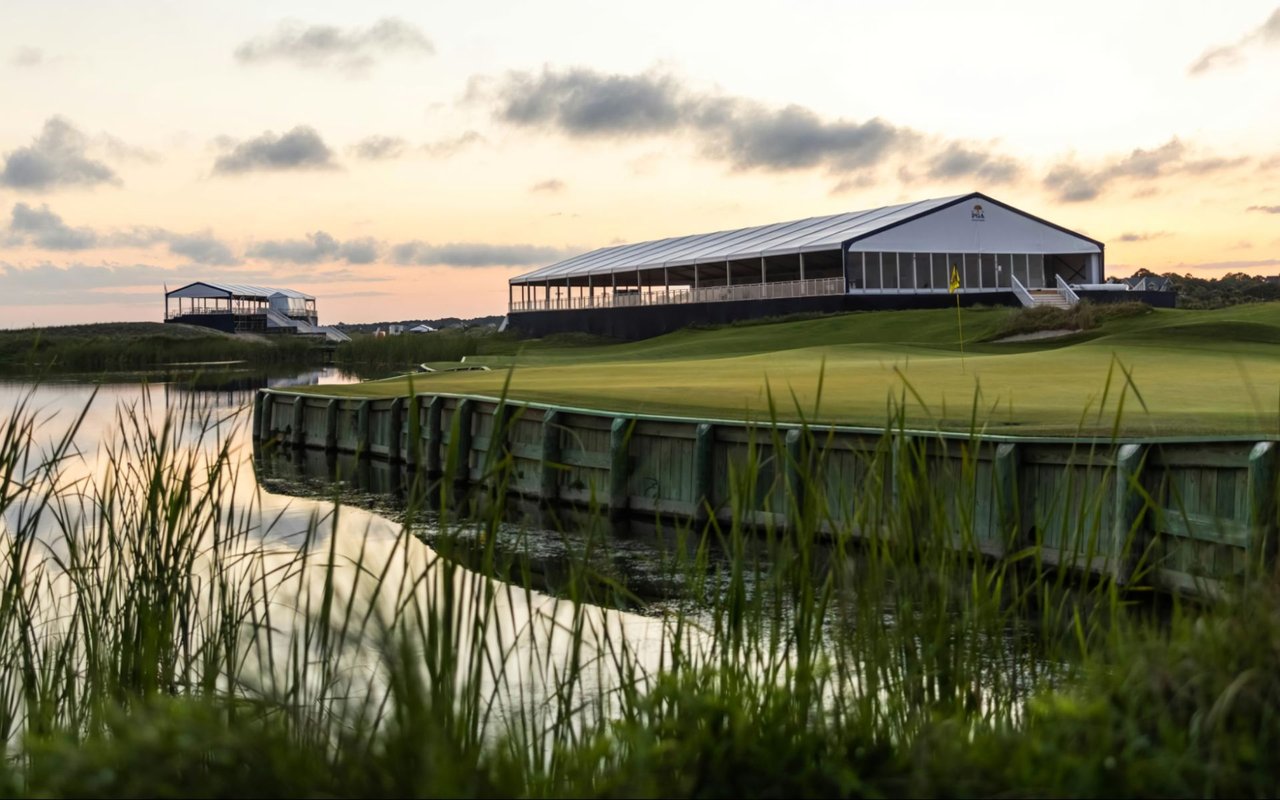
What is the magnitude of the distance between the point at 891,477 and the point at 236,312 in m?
88.1

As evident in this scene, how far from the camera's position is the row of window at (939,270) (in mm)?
51969

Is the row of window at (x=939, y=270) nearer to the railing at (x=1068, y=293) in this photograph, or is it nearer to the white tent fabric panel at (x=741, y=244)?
the white tent fabric panel at (x=741, y=244)

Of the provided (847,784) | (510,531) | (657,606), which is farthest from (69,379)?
(847,784)

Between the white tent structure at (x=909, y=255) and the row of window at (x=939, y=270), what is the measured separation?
0.04 m

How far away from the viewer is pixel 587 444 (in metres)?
16.4

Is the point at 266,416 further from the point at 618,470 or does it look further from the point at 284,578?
the point at 284,578

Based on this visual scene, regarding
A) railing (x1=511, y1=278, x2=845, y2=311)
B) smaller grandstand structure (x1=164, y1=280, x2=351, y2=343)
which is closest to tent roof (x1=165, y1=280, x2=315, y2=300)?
smaller grandstand structure (x1=164, y1=280, x2=351, y2=343)

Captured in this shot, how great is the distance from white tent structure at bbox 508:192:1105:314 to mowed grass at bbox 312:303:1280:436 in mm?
5308

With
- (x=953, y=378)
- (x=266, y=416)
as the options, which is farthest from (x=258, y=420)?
(x=953, y=378)

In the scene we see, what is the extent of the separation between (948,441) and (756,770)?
9.11m

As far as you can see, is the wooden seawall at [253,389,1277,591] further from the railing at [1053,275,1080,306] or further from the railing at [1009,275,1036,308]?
the railing at [1053,275,1080,306]

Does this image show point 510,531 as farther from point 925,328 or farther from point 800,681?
point 925,328

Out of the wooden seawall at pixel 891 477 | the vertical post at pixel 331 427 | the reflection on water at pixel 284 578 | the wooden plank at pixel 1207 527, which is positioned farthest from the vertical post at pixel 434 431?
the wooden plank at pixel 1207 527

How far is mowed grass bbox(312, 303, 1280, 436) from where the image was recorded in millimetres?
12328
